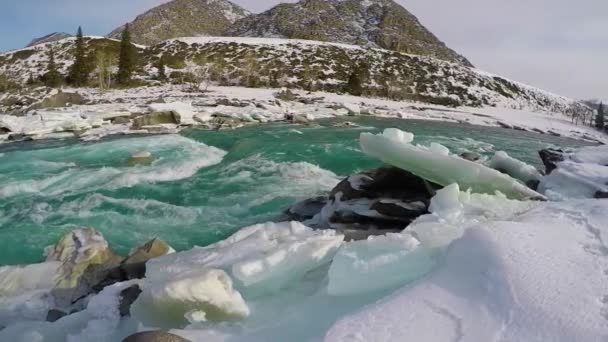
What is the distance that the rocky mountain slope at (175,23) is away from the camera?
173m

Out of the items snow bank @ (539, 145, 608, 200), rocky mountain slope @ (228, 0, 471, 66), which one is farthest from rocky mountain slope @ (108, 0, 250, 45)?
snow bank @ (539, 145, 608, 200)

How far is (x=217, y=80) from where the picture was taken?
52625 millimetres

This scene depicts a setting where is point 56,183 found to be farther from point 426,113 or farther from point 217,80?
point 217,80

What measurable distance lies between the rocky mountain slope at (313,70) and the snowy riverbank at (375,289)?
144ft

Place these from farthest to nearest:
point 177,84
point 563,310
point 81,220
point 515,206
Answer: point 177,84 < point 81,220 < point 515,206 < point 563,310

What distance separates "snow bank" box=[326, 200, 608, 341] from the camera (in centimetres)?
257

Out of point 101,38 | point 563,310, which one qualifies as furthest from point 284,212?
point 101,38

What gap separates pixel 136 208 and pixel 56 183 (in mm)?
3355

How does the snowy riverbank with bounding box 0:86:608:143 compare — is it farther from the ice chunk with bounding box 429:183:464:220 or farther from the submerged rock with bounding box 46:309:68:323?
the ice chunk with bounding box 429:183:464:220

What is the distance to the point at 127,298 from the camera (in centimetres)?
406

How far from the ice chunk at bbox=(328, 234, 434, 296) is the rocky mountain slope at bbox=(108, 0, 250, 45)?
573 ft

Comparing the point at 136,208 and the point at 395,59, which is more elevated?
the point at 395,59

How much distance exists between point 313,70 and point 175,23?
146 metres

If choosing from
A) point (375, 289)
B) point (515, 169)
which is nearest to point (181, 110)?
point (515, 169)
